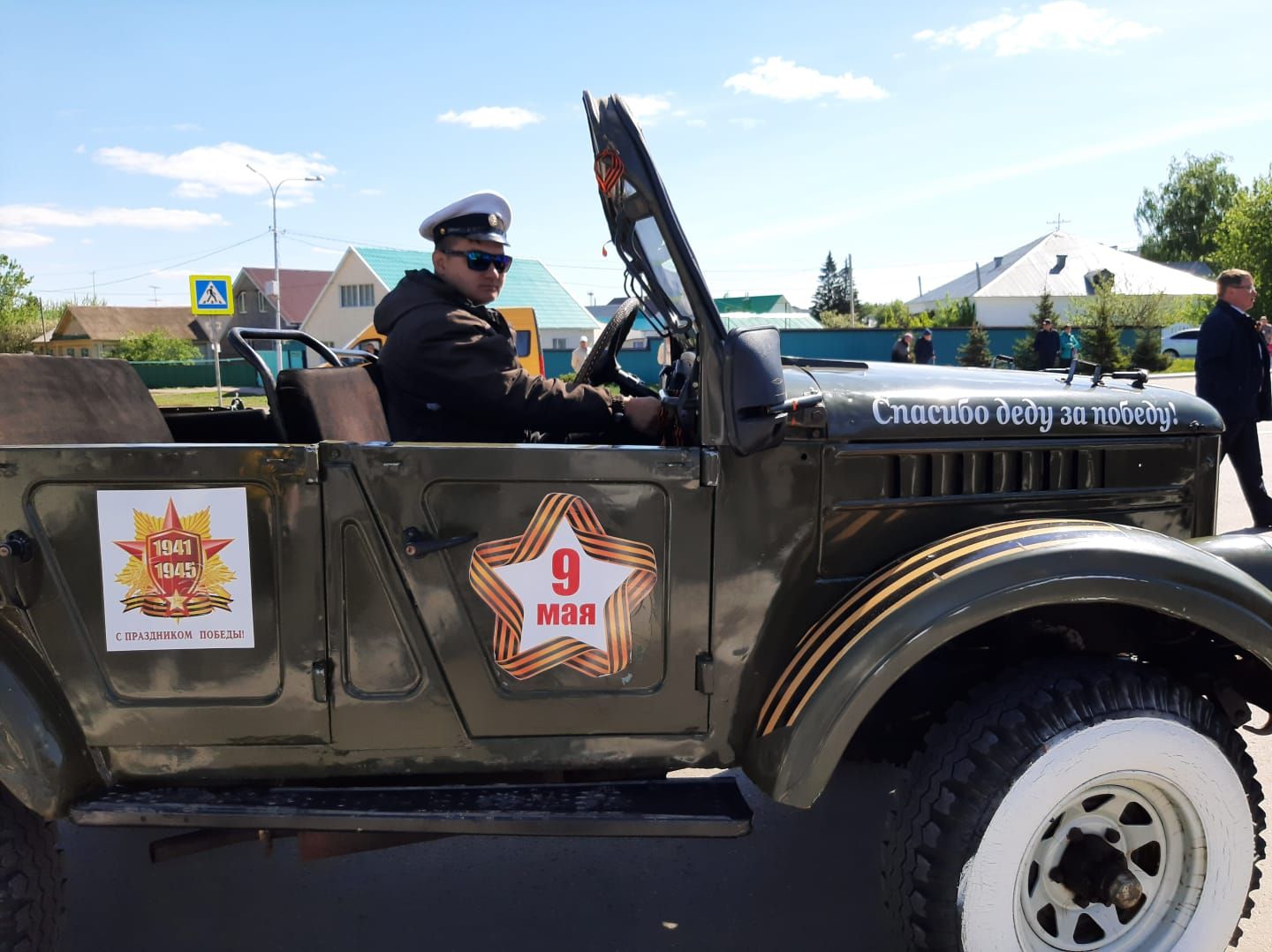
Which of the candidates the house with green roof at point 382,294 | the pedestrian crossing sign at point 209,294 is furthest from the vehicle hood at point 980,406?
the house with green roof at point 382,294

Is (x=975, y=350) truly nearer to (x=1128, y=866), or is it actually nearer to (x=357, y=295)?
(x=357, y=295)

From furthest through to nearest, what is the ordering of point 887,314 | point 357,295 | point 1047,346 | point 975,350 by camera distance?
1. point 887,314
2. point 357,295
3. point 975,350
4. point 1047,346

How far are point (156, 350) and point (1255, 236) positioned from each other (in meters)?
59.2

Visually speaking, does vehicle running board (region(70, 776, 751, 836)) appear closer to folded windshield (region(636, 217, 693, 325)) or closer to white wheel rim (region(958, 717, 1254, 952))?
white wheel rim (region(958, 717, 1254, 952))

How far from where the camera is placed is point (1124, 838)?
222 centimetres

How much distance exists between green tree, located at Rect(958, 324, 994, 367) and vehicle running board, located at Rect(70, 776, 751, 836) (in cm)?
3203

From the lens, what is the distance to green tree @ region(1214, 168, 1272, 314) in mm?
44062

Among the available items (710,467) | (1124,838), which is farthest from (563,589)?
(1124,838)

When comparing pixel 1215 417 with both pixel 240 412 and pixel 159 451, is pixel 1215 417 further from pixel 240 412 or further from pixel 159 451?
pixel 240 412

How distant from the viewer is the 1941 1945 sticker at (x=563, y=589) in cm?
206

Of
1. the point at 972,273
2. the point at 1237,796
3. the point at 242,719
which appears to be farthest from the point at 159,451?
the point at 972,273

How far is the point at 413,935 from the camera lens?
2.63 meters

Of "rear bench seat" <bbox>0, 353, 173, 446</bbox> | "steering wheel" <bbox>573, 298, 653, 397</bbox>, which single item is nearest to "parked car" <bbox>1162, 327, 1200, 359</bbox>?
"steering wheel" <bbox>573, 298, 653, 397</bbox>

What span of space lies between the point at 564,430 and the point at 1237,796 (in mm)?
1854
